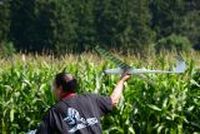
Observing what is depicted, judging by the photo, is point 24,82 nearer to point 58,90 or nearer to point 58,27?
point 58,90

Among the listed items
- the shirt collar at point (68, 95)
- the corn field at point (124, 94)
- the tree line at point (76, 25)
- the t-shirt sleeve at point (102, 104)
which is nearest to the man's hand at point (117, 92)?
the t-shirt sleeve at point (102, 104)

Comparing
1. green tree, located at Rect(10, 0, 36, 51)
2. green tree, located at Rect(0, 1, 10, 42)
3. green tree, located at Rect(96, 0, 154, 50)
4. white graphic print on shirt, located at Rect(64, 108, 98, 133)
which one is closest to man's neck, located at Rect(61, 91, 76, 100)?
white graphic print on shirt, located at Rect(64, 108, 98, 133)

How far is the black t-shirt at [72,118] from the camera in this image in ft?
19.9

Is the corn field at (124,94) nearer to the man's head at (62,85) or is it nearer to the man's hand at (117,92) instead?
the man's hand at (117,92)

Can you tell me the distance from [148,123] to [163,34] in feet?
236

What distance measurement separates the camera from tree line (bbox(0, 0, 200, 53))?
63.1m

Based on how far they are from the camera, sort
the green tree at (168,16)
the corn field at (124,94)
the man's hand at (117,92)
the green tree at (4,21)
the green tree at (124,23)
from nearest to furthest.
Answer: the man's hand at (117,92) < the corn field at (124,94) < the green tree at (4,21) < the green tree at (124,23) < the green tree at (168,16)

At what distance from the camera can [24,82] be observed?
32.2ft

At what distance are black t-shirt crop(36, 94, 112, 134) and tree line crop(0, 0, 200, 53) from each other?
5279 centimetres

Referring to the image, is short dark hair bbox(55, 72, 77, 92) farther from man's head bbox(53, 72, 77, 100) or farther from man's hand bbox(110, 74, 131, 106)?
man's hand bbox(110, 74, 131, 106)

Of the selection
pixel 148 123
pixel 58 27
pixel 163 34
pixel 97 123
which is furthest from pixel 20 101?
pixel 163 34

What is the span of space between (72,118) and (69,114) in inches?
1.6

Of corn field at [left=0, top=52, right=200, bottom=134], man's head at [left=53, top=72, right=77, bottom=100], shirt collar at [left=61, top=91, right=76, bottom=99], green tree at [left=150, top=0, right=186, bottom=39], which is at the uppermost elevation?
man's head at [left=53, top=72, right=77, bottom=100]

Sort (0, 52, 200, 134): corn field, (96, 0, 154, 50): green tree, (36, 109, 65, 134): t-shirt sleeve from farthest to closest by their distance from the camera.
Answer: (96, 0, 154, 50): green tree < (0, 52, 200, 134): corn field < (36, 109, 65, 134): t-shirt sleeve
